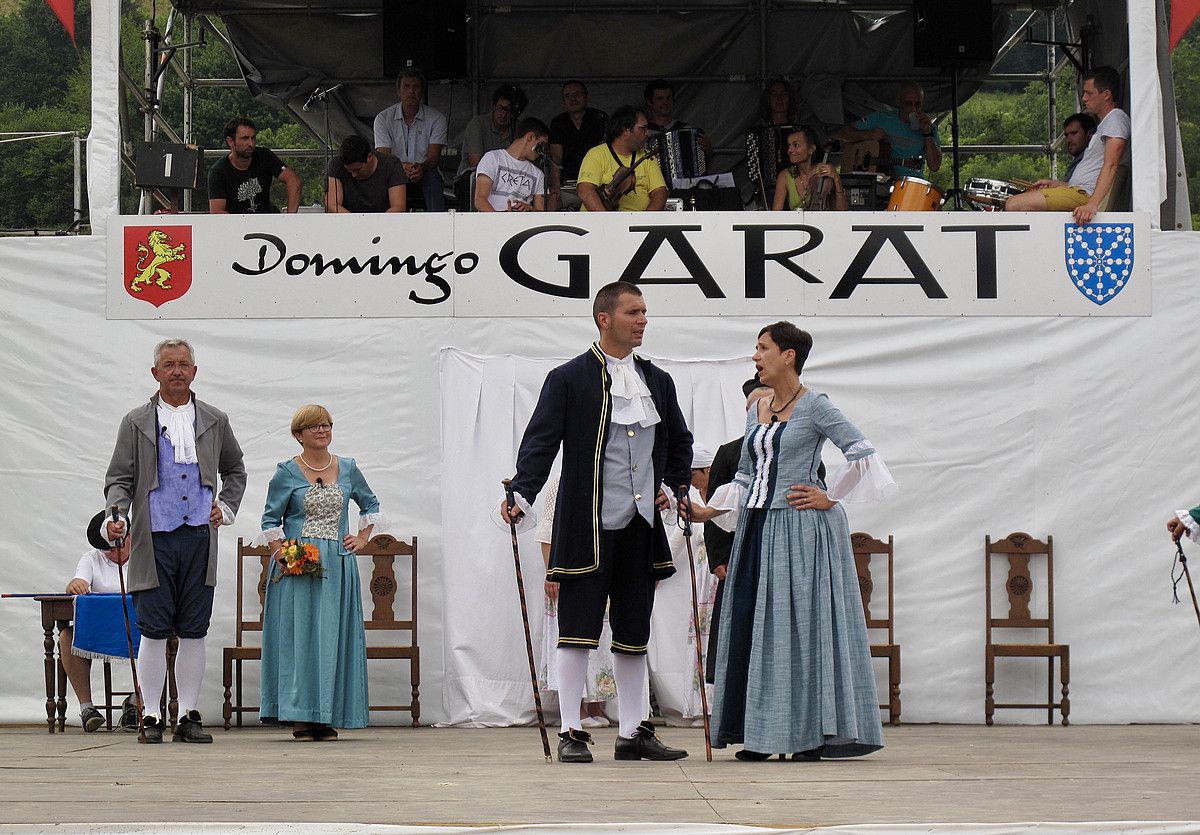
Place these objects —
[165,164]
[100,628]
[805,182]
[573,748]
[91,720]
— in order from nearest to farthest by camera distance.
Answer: [573,748]
[91,720]
[100,628]
[165,164]
[805,182]

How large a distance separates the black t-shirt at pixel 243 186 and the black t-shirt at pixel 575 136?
193cm

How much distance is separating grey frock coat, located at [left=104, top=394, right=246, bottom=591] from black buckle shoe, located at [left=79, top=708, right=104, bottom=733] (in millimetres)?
1160

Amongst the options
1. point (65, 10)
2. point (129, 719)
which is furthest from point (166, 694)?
point (65, 10)

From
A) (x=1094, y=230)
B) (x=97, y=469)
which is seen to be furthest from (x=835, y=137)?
(x=97, y=469)

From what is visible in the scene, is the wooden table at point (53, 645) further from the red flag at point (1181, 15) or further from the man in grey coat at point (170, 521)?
the red flag at point (1181, 15)

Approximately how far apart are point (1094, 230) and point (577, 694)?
3905 millimetres

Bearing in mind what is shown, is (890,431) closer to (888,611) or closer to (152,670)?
(888,611)

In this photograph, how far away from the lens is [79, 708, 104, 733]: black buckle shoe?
23.7ft

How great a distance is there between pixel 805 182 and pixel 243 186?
2981mm

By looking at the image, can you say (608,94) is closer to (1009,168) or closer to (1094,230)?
(1094,230)

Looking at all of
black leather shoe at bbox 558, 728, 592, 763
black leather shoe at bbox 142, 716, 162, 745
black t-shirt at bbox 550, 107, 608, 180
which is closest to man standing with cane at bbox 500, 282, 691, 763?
black leather shoe at bbox 558, 728, 592, 763

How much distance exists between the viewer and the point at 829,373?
7730 millimetres

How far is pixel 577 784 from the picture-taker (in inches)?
168

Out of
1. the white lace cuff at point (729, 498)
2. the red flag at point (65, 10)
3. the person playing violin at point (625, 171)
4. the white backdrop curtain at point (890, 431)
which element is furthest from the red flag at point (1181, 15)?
the red flag at point (65, 10)
